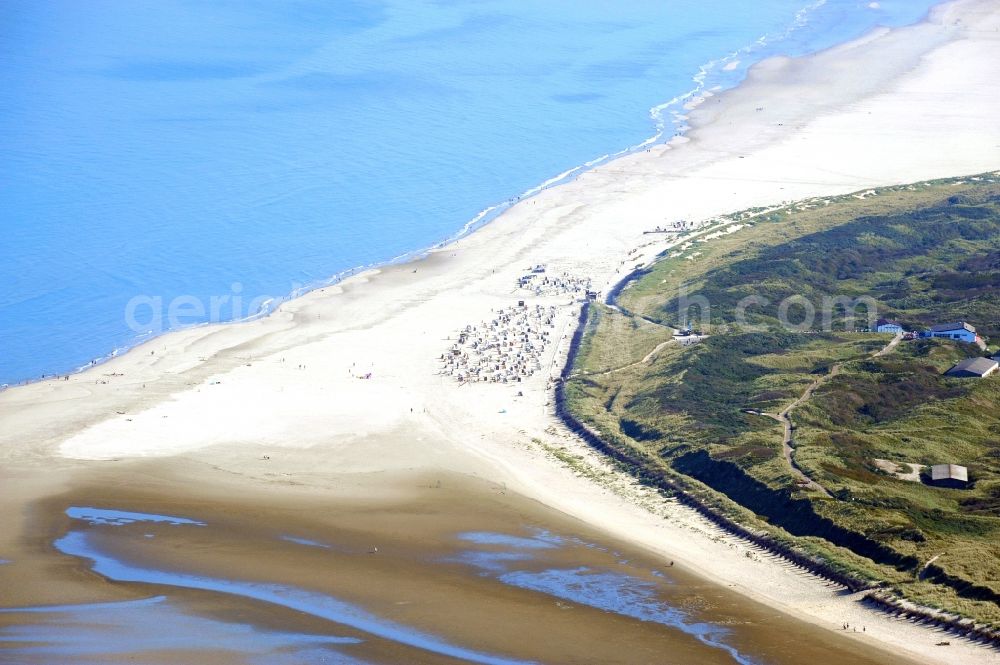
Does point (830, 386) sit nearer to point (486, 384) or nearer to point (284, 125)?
point (486, 384)

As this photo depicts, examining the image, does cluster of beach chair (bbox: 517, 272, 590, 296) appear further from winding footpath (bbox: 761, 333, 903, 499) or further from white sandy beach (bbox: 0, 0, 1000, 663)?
winding footpath (bbox: 761, 333, 903, 499)

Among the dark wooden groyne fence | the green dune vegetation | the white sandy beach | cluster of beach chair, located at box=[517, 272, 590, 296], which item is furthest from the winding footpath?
cluster of beach chair, located at box=[517, 272, 590, 296]

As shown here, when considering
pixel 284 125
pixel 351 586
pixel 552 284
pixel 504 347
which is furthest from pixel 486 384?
pixel 284 125

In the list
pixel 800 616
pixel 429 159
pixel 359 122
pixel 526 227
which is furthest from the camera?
pixel 359 122

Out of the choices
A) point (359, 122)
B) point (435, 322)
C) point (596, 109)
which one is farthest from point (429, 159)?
point (435, 322)

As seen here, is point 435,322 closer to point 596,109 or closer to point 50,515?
point 50,515

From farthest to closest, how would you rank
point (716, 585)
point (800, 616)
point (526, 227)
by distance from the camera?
point (526, 227) < point (716, 585) < point (800, 616)
